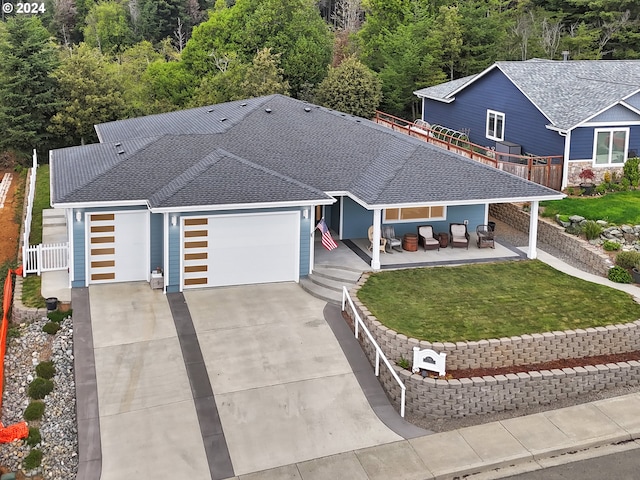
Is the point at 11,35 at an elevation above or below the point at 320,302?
above

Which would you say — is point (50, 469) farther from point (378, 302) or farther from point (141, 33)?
point (141, 33)

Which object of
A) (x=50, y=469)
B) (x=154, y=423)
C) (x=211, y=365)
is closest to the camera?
(x=50, y=469)

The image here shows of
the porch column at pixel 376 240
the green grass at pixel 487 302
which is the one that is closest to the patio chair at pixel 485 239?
the green grass at pixel 487 302

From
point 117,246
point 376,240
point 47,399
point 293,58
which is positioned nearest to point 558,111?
point 376,240

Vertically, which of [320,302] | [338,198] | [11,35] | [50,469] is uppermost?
[11,35]

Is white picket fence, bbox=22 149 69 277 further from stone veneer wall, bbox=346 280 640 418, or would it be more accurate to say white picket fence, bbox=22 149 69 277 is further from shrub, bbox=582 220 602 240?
shrub, bbox=582 220 602 240

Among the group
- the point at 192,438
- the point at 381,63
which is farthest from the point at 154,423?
the point at 381,63

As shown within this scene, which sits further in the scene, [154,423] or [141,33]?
[141,33]

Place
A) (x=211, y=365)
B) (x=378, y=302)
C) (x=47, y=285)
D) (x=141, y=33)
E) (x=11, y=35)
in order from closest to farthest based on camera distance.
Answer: (x=211, y=365)
(x=378, y=302)
(x=47, y=285)
(x=11, y=35)
(x=141, y=33)
